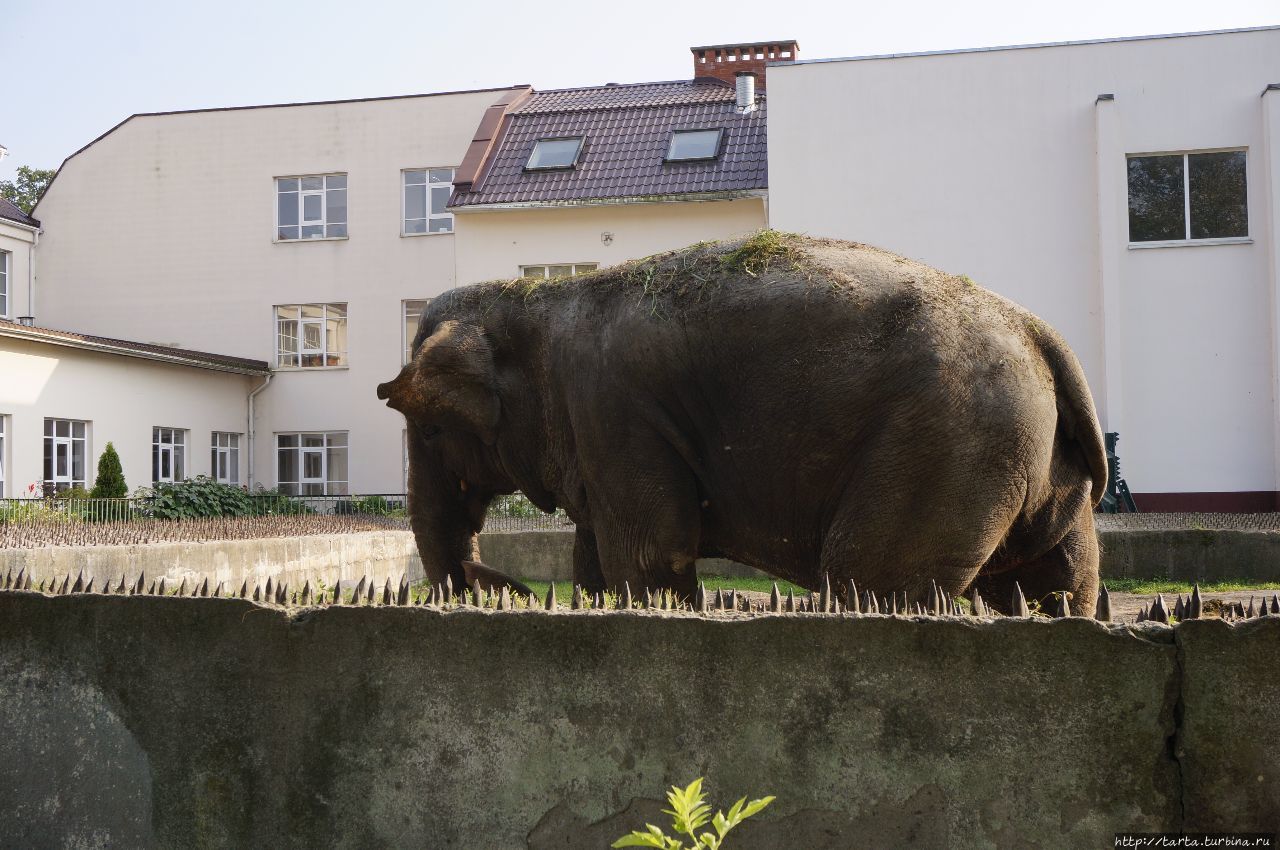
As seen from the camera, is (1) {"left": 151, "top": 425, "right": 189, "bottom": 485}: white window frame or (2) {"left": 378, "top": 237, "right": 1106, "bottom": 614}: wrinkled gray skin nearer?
(2) {"left": 378, "top": 237, "right": 1106, "bottom": 614}: wrinkled gray skin

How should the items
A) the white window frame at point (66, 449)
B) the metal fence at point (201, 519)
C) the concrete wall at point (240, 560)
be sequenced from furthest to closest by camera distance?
the white window frame at point (66, 449)
the metal fence at point (201, 519)
the concrete wall at point (240, 560)

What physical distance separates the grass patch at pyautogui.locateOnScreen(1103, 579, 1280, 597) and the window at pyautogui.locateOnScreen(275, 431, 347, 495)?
846 inches

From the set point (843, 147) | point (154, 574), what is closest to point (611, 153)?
point (843, 147)

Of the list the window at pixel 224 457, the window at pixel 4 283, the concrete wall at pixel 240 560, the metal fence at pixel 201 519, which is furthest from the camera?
the window at pixel 4 283

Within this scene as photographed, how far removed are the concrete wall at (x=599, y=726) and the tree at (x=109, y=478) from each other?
21053 millimetres

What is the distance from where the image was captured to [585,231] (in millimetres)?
29547

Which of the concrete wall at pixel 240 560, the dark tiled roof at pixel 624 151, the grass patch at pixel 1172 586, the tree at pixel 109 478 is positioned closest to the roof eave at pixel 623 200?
the dark tiled roof at pixel 624 151

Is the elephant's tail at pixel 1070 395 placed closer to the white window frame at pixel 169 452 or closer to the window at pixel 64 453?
the window at pixel 64 453

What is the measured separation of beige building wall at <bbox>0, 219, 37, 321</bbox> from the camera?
34.1 meters

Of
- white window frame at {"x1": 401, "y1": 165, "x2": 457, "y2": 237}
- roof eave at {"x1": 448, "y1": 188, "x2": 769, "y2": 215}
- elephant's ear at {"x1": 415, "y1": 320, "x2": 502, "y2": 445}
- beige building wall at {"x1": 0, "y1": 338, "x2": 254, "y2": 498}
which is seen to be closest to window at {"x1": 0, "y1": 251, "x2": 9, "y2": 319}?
beige building wall at {"x1": 0, "y1": 338, "x2": 254, "y2": 498}

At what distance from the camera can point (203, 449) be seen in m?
30.9

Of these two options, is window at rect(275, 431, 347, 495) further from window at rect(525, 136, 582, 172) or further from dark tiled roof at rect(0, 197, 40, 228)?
dark tiled roof at rect(0, 197, 40, 228)

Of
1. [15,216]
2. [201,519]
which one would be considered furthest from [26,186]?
[201,519]

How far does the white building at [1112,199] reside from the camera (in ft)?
78.4
